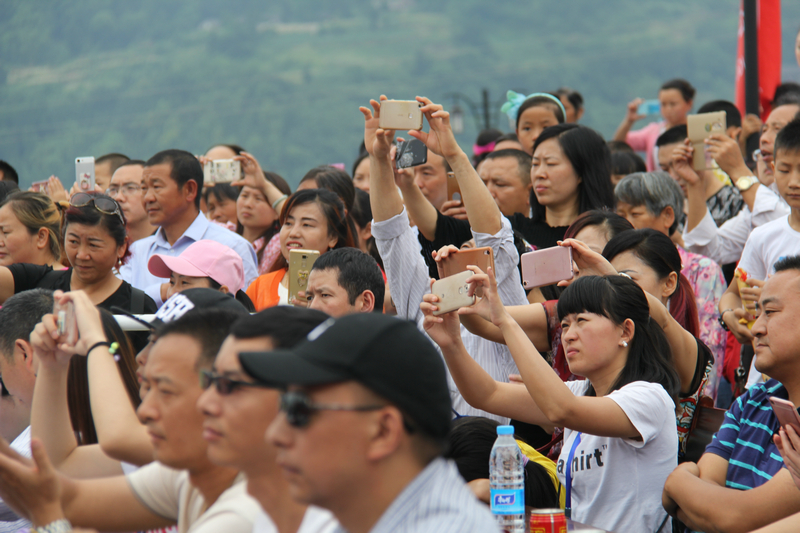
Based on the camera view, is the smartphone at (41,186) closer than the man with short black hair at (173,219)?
No

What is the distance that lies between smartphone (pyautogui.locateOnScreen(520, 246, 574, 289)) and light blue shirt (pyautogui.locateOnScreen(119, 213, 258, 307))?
2225 mm

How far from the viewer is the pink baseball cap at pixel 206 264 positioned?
3855 millimetres

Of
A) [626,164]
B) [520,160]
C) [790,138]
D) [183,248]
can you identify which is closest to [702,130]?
[790,138]

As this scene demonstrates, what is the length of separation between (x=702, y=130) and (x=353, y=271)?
2.85 m

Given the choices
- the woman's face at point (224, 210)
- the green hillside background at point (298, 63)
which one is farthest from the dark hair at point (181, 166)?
the green hillside background at point (298, 63)

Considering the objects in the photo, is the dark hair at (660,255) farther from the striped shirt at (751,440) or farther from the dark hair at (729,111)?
the dark hair at (729,111)

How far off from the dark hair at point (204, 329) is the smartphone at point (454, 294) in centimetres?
92

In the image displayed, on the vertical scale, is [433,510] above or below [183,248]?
above

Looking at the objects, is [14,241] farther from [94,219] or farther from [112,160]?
[112,160]

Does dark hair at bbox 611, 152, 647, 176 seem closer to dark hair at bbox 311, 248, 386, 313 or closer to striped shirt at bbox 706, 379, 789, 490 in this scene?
dark hair at bbox 311, 248, 386, 313

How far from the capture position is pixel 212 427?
5.87ft

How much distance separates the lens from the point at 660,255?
11.9 ft

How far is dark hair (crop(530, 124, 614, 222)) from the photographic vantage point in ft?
14.6

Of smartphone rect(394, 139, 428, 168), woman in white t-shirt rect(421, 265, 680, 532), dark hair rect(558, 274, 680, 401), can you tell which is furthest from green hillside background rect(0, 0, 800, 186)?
dark hair rect(558, 274, 680, 401)
